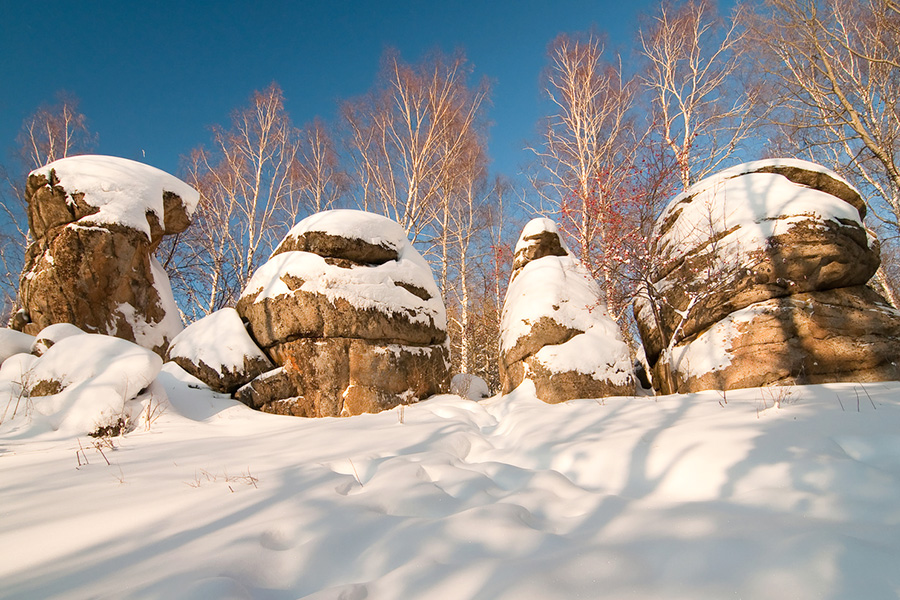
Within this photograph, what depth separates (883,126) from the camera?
407 inches

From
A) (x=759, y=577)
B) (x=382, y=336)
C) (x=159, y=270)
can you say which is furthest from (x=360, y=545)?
(x=159, y=270)

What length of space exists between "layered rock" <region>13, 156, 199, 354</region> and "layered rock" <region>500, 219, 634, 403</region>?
26.1 feet

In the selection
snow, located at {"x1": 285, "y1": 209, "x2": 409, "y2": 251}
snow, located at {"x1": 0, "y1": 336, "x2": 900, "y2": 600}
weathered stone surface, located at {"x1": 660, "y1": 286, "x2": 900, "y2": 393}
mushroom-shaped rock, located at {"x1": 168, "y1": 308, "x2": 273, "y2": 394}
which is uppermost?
snow, located at {"x1": 285, "y1": 209, "x2": 409, "y2": 251}

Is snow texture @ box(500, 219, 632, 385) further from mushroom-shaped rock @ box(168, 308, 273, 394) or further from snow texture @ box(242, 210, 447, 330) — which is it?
mushroom-shaped rock @ box(168, 308, 273, 394)

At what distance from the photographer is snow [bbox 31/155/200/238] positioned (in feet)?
24.7

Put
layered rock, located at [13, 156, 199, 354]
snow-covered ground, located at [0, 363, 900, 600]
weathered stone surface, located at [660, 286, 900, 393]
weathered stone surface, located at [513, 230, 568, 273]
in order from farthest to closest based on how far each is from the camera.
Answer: weathered stone surface, located at [513, 230, 568, 273], layered rock, located at [13, 156, 199, 354], weathered stone surface, located at [660, 286, 900, 393], snow-covered ground, located at [0, 363, 900, 600]

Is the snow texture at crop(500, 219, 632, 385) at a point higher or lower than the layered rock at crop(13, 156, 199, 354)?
lower

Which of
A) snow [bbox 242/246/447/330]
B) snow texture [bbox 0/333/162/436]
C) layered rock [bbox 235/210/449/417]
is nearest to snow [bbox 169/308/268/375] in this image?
layered rock [bbox 235/210/449/417]

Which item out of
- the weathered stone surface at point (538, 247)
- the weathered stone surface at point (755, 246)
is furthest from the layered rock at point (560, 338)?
the weathered stone surface at point (755, 246)

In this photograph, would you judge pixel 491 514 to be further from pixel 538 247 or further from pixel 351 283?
pixel 538 247

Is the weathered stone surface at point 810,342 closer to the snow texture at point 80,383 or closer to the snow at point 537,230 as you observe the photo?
the snow at point 537,230

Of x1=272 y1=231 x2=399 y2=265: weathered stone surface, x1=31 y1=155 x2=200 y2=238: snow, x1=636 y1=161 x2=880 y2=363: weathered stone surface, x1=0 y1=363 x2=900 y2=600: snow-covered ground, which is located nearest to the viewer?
x1=0 y1=363 x2=900 y2=600: snow-covered ground

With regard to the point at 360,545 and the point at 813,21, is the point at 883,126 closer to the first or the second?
the point at 813,21

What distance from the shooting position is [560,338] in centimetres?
627
